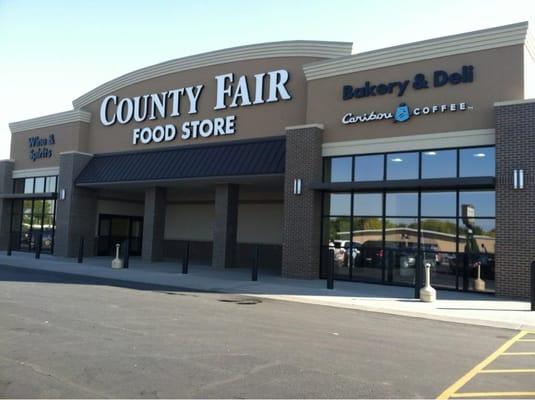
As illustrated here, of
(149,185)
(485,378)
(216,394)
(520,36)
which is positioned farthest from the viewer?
(149,185)

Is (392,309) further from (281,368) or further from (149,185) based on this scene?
(149,185)

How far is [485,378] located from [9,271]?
58.1ft

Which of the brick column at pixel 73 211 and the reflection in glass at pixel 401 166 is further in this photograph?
the brick column at pixel 73 211

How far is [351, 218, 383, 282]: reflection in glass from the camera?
18.2 meters

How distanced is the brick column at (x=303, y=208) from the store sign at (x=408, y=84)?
6.06 ft

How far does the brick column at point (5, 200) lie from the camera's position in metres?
31.7

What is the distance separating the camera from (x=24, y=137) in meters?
31.8

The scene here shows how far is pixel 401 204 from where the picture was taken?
17.9 m

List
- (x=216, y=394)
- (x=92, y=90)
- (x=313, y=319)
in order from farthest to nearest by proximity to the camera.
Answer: (x=92, y=90) → (x=313, y=319) → (x=216, y=394)

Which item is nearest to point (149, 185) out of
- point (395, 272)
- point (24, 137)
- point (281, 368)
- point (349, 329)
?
point (24, 137)

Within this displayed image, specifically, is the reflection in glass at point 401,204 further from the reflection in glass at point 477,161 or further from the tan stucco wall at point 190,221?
the tan stucco wall at point 190,221

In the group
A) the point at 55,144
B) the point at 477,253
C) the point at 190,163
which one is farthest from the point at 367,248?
→ the point at 55,144

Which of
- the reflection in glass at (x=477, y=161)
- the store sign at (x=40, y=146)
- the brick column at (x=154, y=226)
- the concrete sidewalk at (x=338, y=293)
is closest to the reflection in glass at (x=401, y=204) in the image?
the reflection in glass at (x=477, y=161)

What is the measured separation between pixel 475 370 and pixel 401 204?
11216mm
